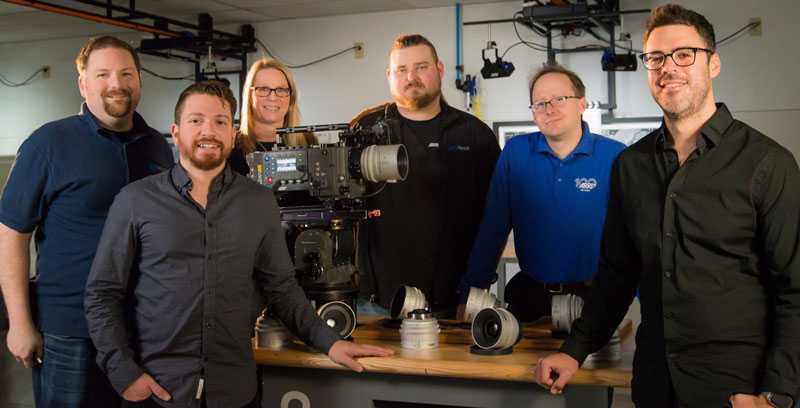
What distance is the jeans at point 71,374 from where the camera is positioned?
2.20m

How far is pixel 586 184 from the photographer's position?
2627 millimetres

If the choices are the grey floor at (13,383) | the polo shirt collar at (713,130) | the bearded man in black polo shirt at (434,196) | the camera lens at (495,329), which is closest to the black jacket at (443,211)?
the bearded man in black polo shirt at (434,196)

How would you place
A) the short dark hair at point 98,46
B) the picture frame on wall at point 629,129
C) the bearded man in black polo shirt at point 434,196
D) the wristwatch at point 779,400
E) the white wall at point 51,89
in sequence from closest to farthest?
1. the wristwatch at point 779,400
2. the short dark hair at point 98,46
3. the bearded man in black polo shirt at point 434,196
4. the picture frame on wall at point 629,129
5. the white wall at point 51,89

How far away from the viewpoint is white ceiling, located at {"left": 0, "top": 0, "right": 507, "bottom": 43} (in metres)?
6.97

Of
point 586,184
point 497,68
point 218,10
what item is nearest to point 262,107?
point 586,184

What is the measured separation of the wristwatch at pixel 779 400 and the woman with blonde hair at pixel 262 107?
1787mm

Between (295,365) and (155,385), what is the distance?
15.7 inches

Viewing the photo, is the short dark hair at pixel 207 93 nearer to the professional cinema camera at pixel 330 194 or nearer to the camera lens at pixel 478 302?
the professional cinema camera at pixel 330 194

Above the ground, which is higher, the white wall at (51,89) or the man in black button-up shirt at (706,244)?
the white wall at (51,89)

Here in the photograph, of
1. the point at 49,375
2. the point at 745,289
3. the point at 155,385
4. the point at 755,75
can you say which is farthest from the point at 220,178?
the point at 755,75

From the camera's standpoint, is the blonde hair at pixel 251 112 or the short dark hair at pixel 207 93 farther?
the blonde hair at pixel 251 112

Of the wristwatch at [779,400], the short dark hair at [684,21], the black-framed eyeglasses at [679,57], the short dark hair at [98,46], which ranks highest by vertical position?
the short dark hair at [98,46]

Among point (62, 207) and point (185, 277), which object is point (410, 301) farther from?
point (62, 207)

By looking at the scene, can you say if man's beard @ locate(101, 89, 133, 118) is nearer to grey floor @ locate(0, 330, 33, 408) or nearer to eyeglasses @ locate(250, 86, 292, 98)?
eyeglasses @ locate(250, 86, 292, 98)
